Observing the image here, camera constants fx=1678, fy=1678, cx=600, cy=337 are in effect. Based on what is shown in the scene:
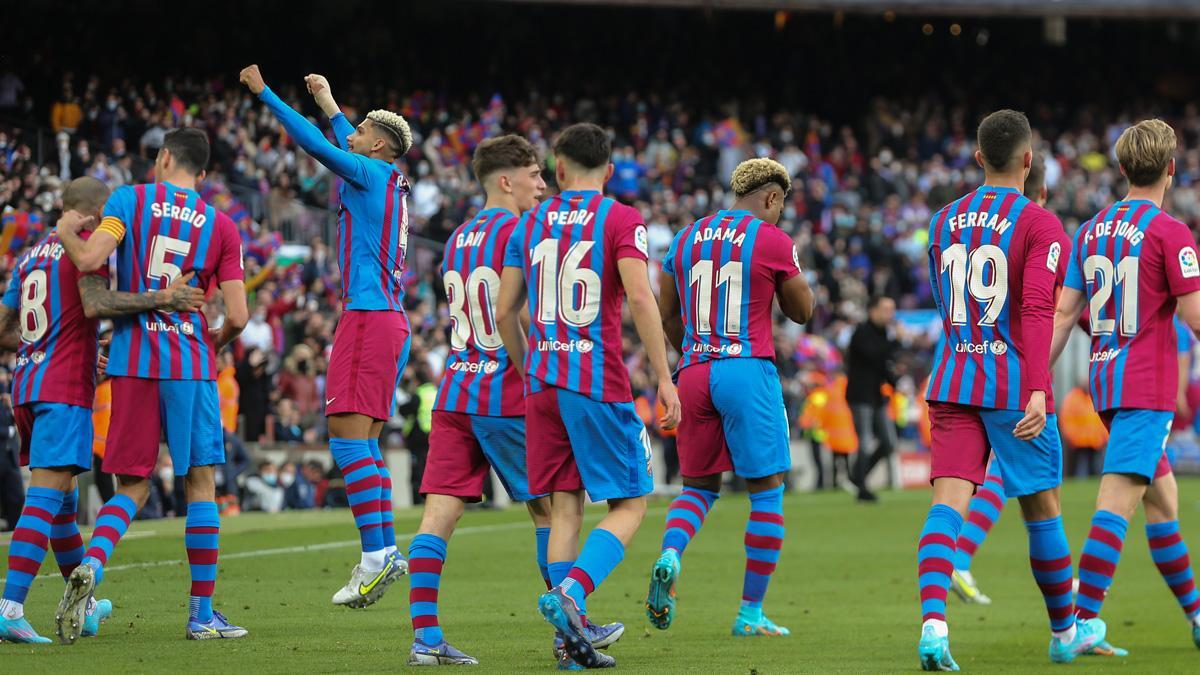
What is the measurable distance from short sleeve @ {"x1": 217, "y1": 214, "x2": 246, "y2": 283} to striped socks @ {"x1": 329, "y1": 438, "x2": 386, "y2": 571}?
1.22 m

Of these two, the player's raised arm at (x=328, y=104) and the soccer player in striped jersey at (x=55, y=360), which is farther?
the player's raised arm at (x=328, y=104)

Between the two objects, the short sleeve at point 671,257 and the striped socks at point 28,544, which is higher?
the short sleeve at point 671,257

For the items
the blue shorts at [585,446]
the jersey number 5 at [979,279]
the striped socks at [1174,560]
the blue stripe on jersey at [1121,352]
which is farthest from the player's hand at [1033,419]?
the blue shorts at [585,446]

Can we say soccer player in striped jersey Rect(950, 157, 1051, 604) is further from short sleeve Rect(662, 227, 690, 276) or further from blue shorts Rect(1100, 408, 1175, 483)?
short sleeve Rect(662, 227, 690, 276)

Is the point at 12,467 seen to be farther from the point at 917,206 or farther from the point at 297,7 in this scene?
the point at 917,206

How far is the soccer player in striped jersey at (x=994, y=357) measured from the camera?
6.98 m

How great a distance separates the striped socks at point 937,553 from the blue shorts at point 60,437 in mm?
3852

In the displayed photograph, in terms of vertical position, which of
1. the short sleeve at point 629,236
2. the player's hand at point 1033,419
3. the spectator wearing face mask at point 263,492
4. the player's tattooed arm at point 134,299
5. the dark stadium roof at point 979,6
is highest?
the dark stadium roof at point 979,6

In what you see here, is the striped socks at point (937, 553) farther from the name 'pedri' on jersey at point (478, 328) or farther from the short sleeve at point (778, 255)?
the name 'pedri' on jersey at point (478, 328)

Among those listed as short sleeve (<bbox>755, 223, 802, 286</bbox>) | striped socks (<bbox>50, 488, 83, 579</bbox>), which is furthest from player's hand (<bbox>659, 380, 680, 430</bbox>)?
striped socks (<bbox>50, 488, 83, 579</bbox>)

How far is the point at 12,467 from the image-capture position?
536 inches

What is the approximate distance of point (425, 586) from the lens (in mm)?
6965

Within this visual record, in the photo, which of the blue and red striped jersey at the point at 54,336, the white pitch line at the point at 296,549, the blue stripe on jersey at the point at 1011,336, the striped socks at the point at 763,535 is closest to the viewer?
the blue stripe on jersey at the point at 1011,336

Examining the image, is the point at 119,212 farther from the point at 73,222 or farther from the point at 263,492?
the point at 263,492
